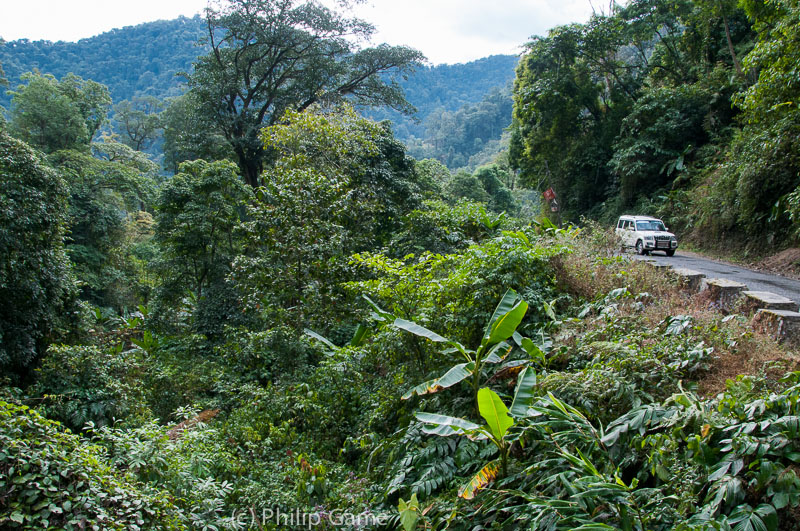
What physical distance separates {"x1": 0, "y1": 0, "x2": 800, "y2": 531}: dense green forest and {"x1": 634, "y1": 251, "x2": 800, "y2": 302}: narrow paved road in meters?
1.69

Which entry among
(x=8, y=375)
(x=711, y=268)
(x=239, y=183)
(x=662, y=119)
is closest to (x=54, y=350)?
(x=8, y=375)

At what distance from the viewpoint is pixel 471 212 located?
11.5 m

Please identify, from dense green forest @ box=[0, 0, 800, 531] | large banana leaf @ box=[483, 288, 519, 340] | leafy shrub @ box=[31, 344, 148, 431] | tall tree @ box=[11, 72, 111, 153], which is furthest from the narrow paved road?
tall tree @ box=[11, 72, 111, 153]

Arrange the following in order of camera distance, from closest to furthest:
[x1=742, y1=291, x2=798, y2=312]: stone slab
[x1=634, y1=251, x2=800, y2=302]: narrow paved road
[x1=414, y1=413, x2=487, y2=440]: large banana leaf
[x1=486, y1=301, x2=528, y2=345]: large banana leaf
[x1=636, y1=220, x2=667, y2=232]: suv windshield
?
[x1=414, y1=413, x2=487, y2=440]: large banana leaf
[x1=486, y1=301, x2=528, y2=345]: large banana leaf
[x1=742, y1=291, x2=798, y2=312]: stone slab
[x1=634, y1=251, x2=800, y2=302]: narrow paved road
[x1=636, y1=220, x2=667, y2=232]: suv windshield

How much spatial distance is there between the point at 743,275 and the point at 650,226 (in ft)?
16.4

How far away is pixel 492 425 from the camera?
3.08m

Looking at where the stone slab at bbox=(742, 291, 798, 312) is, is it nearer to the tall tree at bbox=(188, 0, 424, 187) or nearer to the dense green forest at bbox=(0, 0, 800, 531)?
the dense green forest at bbox=(0, 0, 800, 531)

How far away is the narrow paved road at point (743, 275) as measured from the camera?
8609mm

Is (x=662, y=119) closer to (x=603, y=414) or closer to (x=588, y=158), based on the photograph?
(x=588, y=158)

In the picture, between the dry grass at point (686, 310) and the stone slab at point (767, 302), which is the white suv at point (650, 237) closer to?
the dry grass at point (686, 310)

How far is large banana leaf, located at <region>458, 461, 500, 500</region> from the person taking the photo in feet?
10.0

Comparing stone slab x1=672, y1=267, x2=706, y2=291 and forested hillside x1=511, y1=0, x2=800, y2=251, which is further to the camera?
forested hillside x1=511, y1=0, x2=800, y2=251

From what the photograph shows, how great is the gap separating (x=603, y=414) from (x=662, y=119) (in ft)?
69.3

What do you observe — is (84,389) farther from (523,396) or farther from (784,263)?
(784,263)
